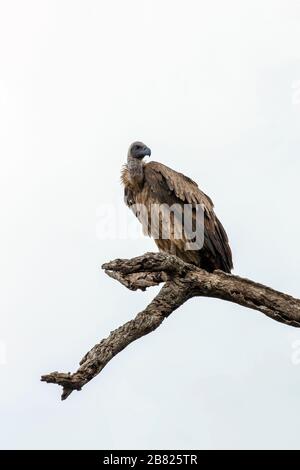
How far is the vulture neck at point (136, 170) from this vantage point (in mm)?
14336

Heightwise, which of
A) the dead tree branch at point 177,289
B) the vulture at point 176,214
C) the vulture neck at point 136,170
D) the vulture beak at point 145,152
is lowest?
the dead tree branch at point 177,289

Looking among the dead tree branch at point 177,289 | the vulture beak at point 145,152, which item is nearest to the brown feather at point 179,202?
the vulture beak at point 145,152

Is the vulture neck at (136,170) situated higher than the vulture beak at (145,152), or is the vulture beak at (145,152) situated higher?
the vulture beak at (145,152)

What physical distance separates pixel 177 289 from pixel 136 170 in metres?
3.81

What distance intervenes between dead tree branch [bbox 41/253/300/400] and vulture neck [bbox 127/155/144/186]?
327 cm

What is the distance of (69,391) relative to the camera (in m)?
9.45

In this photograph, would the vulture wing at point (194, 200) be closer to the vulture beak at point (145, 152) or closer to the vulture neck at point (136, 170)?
the vulture neck at point (136, 170)

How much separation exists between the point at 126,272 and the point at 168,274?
66 cm

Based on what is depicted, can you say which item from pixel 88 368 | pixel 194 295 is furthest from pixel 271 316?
pixel 88 368

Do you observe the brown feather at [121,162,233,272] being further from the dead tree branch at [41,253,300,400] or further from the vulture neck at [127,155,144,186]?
the dead tree branch at [41,253,300,400]

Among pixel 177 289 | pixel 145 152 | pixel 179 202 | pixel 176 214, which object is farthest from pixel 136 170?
pixel 177 289

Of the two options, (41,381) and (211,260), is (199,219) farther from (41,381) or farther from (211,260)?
(41,381)

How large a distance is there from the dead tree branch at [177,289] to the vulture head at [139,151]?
3.84m

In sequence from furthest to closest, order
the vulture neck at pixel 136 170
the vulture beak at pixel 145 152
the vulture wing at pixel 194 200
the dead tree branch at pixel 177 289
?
the vulture beak at pixel 145 152, the vulture neck at pixel 136 170, the vulture wing at pixel 194 200, the dead tree branch at pixel 177 289
